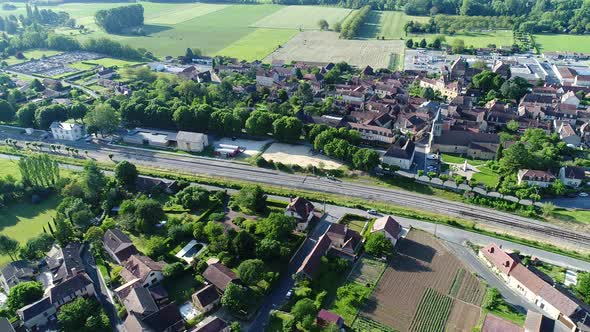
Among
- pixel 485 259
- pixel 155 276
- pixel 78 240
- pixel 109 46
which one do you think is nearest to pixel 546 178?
pixel 485 259

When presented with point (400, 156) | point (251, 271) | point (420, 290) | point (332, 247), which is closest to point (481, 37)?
point (400, 156)

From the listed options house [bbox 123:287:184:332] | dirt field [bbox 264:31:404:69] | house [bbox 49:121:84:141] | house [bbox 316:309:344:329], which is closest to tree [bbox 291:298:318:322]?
house [bbox 316:309:344:329]

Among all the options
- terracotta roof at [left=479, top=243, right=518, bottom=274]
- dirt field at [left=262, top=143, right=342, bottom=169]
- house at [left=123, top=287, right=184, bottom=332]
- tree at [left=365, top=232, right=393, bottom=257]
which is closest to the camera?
house at [left=123, top=287, right=184, bottom=332]

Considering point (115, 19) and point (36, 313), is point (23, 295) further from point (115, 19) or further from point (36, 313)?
point (115, 19)

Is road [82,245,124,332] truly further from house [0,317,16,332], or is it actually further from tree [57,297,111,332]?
house [0,317,16,332]

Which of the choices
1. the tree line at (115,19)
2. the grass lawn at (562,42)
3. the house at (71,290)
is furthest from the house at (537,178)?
the tree line at (115,19)

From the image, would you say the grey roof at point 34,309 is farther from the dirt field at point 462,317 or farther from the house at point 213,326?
the dirt field at point 462,317

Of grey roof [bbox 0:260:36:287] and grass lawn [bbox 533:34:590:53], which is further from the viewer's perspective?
grass lawn [bbox 533:34:590:53]
